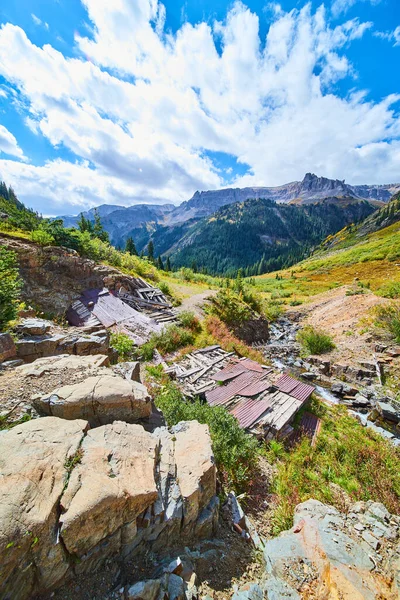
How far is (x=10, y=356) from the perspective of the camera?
21.9ft

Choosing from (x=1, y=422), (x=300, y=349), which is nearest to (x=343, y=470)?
(x=1, y=422)

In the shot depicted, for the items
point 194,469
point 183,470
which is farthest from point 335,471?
point 183,470

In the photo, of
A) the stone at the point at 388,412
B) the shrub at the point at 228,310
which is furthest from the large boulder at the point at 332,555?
the shrub at the point at 228,310

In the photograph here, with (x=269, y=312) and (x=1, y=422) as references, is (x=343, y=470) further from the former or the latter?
(x=269, y=312)

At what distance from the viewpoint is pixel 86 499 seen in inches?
126

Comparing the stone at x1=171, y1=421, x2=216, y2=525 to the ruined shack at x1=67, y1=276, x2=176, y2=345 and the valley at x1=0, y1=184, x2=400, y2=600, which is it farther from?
the ruined shack at x1=67, y1=276, x2=176, y2=345

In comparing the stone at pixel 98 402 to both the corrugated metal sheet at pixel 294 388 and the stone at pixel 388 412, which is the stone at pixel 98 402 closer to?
the corrugated metal sheet at pixel 294 388

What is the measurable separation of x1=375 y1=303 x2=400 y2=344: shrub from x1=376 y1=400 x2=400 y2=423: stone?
292 inches

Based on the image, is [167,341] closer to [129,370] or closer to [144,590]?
[129,370]

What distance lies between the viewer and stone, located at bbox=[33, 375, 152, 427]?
4824mm

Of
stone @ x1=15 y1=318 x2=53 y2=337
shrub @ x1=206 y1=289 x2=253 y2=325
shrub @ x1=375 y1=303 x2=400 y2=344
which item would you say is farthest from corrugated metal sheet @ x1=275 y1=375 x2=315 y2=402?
shrub @ x1=375 y1=303 x2=400 y2=344

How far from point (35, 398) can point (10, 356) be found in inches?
106

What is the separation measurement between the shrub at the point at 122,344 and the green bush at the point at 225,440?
4.59 m

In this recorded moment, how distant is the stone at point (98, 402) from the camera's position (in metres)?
4.82
